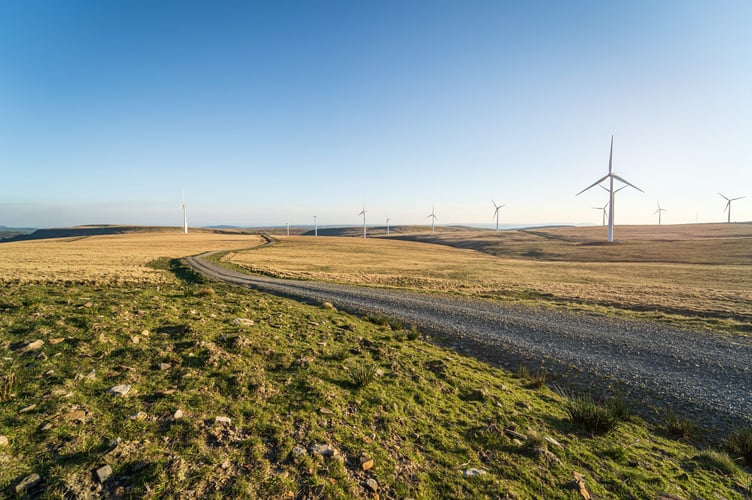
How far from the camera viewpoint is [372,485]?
5215 millimetres

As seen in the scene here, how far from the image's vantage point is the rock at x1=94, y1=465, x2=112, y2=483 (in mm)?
4492

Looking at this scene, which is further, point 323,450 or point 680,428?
point 680,428

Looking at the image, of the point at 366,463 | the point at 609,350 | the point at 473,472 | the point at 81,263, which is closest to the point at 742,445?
the point at 473,472

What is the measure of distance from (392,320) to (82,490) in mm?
15631

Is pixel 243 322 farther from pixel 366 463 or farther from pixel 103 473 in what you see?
pixel 366 463

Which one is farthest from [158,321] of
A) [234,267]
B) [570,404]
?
[234,267]

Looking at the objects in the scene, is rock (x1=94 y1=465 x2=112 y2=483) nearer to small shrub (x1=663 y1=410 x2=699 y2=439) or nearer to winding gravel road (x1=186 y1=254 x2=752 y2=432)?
small shrub (x1=663 y1=410 x2=699 y2=439)

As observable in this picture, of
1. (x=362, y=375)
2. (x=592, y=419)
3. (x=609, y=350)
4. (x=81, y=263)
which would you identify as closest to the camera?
(x=592, y=419)

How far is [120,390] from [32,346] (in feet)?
12.4

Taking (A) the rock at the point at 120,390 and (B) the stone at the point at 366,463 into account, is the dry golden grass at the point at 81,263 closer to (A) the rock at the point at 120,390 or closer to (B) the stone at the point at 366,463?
(A) the rock at the point at 120,390

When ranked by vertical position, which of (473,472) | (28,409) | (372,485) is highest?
(28,409)

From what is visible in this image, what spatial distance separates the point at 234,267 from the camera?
45.6m

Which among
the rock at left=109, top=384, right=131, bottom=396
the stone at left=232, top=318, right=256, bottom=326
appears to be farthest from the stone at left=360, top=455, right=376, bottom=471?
the stone at left=232, top=318, right=256, bottom=326

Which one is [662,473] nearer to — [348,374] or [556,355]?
[348,374]
